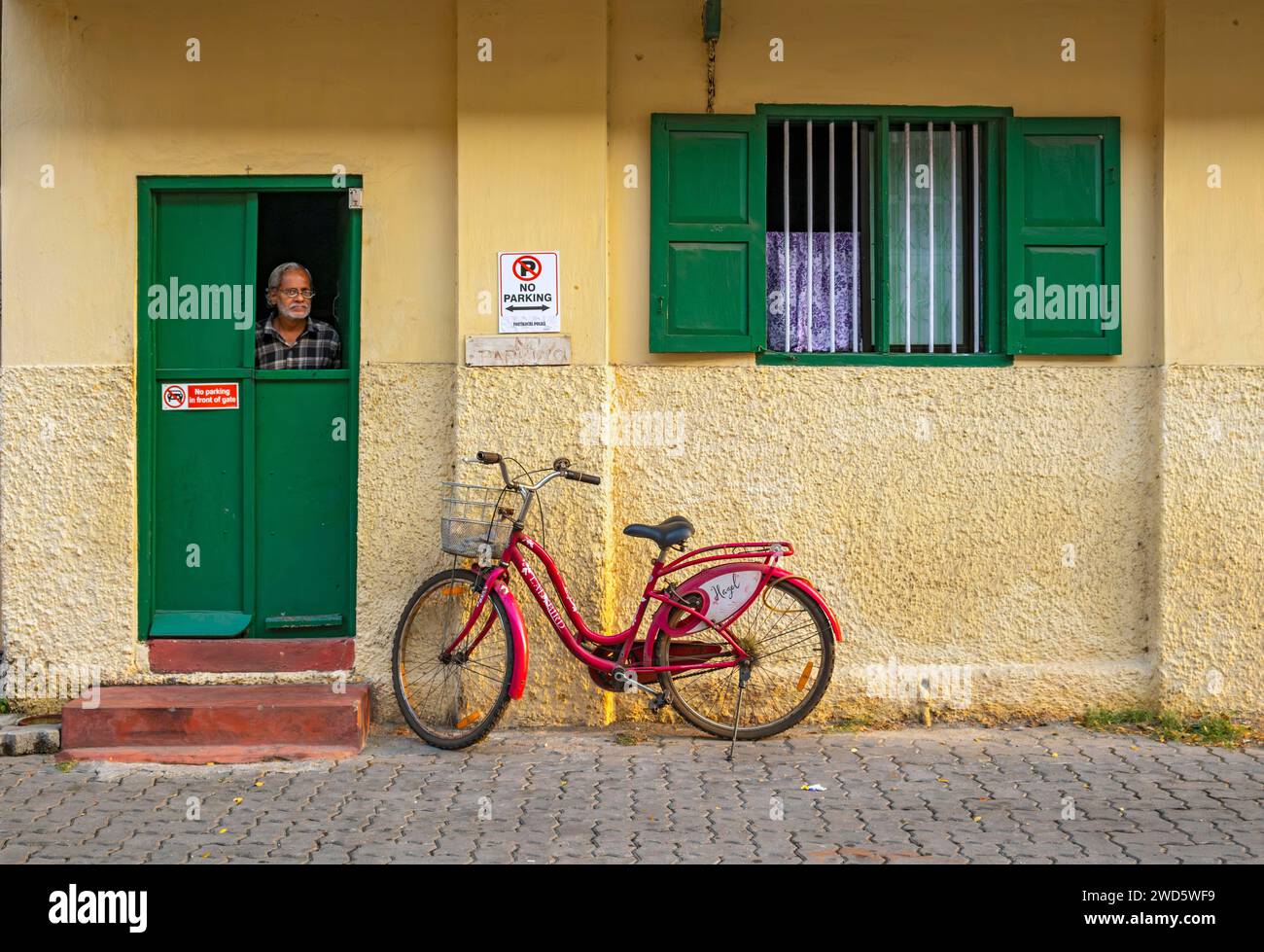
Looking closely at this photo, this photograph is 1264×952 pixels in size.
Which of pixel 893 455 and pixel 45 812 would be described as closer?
pixel 45 812

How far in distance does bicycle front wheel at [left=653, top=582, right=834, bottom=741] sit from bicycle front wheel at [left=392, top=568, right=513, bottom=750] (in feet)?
2.79

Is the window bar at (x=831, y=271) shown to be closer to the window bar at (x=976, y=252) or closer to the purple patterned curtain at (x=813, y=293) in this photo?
the purple patterned curtain at (x=813, y=293)

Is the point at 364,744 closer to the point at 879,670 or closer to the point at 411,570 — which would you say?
the point at 411,570

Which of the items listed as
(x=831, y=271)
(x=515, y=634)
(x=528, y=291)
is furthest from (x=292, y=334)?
(x=831, y=271)

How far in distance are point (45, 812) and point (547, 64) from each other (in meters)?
4.26

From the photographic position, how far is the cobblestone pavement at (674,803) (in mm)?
5195

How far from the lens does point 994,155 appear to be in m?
7.32

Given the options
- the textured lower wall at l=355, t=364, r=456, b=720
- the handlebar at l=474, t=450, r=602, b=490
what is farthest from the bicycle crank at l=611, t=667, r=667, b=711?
the textured lower wall at l=355, t=364, r=456, b=720

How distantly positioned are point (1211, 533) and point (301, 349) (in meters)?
4.86

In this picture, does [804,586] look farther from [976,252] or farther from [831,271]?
[976,252]

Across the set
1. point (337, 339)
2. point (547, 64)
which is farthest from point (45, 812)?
point (547, 64)

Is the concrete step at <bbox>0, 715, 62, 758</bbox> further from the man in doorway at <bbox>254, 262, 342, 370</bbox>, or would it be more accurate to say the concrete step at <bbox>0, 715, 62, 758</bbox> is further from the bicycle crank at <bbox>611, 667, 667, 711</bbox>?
the bicycle crank at <bbox>611, 667, 667, 711</bbox>

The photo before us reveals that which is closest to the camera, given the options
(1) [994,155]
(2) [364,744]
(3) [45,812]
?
(3) [45,812]

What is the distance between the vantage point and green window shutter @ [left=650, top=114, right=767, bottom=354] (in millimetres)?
7141
